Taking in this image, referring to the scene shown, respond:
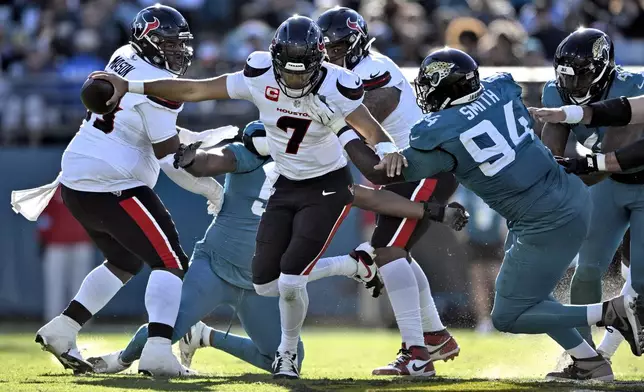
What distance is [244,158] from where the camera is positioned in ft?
23.1

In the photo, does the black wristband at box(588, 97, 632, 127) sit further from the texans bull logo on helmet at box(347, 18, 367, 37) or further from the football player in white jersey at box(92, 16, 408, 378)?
the texans bull logo on helmet at box(347, 18, 367, 37)

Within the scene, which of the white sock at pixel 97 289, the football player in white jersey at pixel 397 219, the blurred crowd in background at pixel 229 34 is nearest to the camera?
the football player in white jersey at pixel 397 219

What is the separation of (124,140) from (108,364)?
1.35 metres

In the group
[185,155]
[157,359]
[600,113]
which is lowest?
[157,359]

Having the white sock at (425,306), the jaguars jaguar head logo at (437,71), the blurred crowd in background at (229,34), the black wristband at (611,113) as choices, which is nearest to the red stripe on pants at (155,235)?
the white sock at (425,306)

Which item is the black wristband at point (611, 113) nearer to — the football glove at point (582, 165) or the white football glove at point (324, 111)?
the football glove at point (582, 165)

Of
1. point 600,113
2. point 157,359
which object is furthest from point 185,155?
point 600,113

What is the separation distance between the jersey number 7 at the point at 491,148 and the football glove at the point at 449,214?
2.89 feet

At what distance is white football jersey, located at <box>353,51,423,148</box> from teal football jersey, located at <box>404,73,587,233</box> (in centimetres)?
108

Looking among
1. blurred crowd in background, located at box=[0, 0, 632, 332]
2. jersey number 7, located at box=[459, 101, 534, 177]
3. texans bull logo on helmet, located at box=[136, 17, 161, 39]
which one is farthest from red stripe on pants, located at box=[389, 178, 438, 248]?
blurred crowd in background, located at box=[0, 0, 632, 332]

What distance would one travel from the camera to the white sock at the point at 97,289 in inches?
283

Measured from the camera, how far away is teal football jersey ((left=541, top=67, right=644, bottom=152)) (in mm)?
6679

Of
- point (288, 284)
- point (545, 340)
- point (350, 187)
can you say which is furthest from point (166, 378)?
point (545, 340)

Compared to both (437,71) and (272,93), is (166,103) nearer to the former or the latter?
(272,93)
